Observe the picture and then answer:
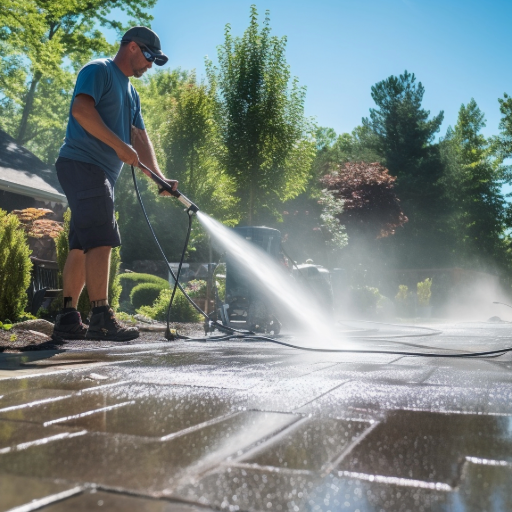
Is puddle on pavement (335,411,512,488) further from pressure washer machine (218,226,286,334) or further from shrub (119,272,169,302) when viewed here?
shrub (119,272,169,302)

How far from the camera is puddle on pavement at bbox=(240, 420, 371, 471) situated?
1.35 metres

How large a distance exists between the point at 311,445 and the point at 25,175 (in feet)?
54.3

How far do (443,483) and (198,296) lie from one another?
11.8 m

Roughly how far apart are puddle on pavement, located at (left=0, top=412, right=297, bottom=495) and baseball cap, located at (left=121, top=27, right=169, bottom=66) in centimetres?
357

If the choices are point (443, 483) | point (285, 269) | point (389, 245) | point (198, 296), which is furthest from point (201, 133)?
point (443, 483)

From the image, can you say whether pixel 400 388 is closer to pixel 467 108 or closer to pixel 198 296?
pixel 198 296

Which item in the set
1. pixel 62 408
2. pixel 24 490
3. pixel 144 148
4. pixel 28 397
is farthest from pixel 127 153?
pixel 24 490

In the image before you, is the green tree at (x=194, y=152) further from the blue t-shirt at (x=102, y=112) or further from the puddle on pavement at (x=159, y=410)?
the puddle on pavement at (x=159, y=410)

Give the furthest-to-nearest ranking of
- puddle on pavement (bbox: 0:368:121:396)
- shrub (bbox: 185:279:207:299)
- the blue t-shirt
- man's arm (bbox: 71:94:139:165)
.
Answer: shrub (bbox: 185:279:207:299) → the blue t-shirt → man's arm (bbox: 71:94:139:165) → puddle on pavement (bbox: 0:368:121:396)

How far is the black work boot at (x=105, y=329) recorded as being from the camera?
432 centimetres

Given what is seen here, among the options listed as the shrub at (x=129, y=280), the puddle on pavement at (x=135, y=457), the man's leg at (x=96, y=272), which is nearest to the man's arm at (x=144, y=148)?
the man's leg at (x=96, y=272)

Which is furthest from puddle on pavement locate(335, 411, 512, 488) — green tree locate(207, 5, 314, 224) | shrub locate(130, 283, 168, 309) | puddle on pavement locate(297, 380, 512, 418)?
green tree locate(207, 5, 314, 224)

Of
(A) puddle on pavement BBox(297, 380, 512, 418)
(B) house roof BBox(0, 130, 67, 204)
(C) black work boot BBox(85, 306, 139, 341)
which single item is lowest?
(A) puddle on pavement BBox(297, 380, 512, 418)

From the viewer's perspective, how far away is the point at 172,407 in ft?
6.61
